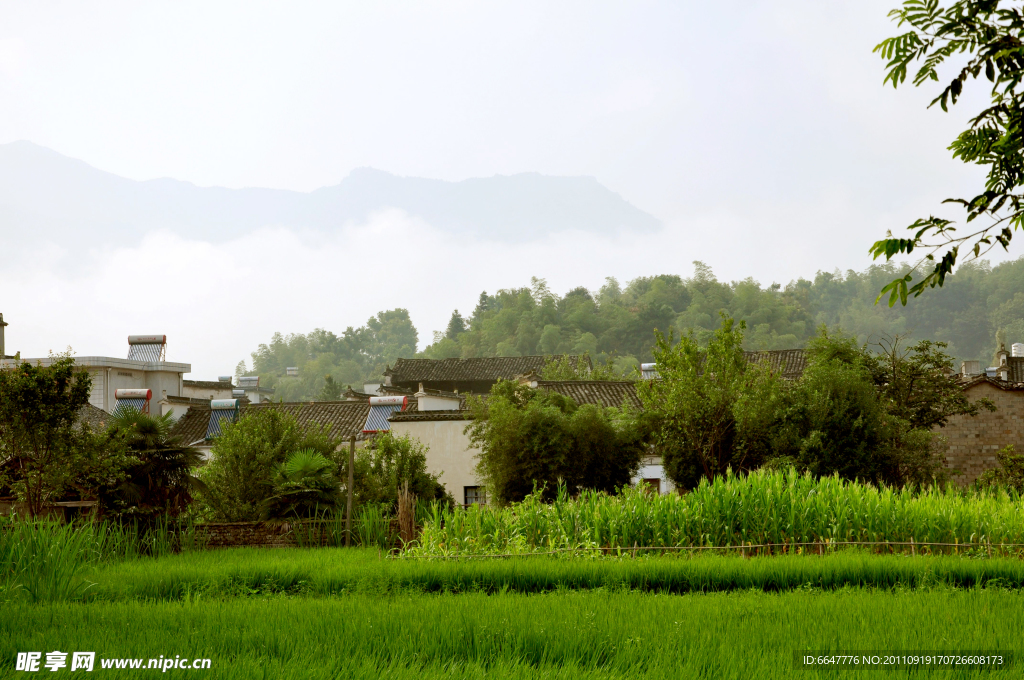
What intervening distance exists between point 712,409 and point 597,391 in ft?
32.9

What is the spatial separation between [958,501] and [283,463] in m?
11.1

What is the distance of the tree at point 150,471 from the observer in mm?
13734

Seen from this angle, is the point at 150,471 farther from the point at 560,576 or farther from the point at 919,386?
the point at 919,386

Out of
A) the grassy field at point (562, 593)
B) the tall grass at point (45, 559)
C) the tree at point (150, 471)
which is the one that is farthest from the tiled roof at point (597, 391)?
the tall grass at point (45, 559)

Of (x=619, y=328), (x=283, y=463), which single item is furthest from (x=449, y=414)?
(x=619, y=328)

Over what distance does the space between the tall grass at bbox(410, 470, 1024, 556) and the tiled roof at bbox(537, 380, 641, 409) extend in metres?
15.4

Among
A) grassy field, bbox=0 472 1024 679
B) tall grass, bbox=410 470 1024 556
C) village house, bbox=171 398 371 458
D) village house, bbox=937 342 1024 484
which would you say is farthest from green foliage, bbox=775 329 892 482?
village house, bbox=171 398 371 458

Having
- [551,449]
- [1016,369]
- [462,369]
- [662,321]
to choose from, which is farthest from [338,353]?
[551,449]

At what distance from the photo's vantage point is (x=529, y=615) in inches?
288

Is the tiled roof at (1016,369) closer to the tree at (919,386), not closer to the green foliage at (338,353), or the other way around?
the tree at (919,386)

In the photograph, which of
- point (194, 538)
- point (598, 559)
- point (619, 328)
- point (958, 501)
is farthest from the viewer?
point (619, 328)

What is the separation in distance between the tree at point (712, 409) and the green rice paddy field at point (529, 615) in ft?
26.4

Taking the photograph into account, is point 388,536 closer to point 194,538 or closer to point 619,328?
point 194,538

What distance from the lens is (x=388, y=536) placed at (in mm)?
14477
